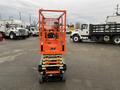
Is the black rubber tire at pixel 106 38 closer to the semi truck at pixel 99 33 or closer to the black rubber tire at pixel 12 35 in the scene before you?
the semi truck at pixel 99 33

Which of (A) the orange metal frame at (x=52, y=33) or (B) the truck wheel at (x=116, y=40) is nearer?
(A) the orange metal frame at (x=52, y=33)

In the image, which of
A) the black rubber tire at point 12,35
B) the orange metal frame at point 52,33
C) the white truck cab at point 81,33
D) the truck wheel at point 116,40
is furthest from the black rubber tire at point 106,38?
the orange metal frame at point 52,33

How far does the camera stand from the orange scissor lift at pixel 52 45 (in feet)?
26.1

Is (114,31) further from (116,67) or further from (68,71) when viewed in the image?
(68,71)

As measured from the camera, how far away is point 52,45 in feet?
27.7

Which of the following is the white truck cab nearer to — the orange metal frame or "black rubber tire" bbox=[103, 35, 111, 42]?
"black rubber tire" bbox=[103, 35, 111, 42]

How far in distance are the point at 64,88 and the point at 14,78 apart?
92.9 inches

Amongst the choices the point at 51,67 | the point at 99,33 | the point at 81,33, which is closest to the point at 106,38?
the point at 99,33

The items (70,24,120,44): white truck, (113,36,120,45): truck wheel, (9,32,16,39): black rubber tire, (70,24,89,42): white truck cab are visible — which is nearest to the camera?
(113,36,120,45): truck wheel

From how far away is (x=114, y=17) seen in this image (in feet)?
96.4

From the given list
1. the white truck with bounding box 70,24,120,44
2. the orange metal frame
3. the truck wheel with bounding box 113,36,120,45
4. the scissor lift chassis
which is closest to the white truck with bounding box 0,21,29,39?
the white truck with bounding box 70,24,120,44

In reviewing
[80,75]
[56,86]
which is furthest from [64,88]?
[80,75]

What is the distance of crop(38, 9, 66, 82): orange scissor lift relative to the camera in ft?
26.1

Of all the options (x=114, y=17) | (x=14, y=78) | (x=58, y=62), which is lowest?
(x=14, y=78)
